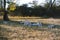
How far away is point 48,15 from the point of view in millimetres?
26391

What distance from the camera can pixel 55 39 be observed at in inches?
321

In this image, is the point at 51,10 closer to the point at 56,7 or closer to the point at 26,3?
the point at 56,7

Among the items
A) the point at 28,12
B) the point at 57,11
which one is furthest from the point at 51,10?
the point at 28,12

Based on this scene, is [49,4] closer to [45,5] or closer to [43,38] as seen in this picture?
[45,5]

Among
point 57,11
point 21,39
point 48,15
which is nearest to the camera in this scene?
point 21,39

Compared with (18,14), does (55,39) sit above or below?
above

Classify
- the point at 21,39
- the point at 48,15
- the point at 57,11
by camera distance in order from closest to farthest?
the point at 21,39, the point at 48,15, the point at 57,11

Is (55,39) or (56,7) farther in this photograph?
(56,7)

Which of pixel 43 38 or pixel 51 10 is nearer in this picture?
pixel 43 38

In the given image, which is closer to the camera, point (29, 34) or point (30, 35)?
point (30, 35)

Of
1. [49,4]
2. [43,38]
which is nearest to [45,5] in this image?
[49,4]

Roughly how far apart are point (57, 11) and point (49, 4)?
1.68 m

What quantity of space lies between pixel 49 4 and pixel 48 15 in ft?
10.4

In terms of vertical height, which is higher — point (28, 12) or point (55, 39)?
point (55, 39)
